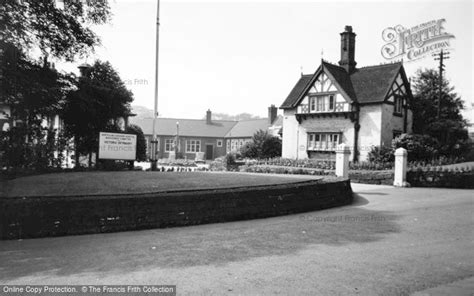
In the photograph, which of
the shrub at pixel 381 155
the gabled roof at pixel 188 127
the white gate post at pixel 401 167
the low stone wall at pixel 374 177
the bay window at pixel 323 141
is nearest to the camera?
the white gate post at pixel 401 167

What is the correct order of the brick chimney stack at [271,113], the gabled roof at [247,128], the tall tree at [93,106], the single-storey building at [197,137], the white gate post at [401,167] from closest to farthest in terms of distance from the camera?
the tall tree at [93,106] < the white gate post at [401,167] < the brick chimney stack at [271,113] < the gabled roof at [247,128] < the single-storey building at [197,137]

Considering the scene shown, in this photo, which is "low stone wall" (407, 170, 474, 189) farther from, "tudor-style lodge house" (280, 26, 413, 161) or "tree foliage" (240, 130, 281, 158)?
"tree foliage" (240, 130, 281, 158)

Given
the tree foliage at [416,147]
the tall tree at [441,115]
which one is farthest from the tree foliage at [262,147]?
the tall tree at [441,115]

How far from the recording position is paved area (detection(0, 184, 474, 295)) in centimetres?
514

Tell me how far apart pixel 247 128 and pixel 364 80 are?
28.6 meters

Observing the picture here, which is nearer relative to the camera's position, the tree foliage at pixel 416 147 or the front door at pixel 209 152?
the tree foliage at pixel 416 147

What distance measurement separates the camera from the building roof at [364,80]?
29.9 metres

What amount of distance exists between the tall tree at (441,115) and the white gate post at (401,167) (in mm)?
13713

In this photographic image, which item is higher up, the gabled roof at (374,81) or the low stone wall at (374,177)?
the gabled roof at (374,81)

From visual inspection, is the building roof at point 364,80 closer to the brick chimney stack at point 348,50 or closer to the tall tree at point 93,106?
the brick chimney stack at point 348,50

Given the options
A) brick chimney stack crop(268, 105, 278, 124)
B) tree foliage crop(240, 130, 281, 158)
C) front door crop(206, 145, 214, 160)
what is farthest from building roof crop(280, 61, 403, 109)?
front door crop(206, 145, 214, 160)

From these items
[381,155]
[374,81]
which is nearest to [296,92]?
[374,81]

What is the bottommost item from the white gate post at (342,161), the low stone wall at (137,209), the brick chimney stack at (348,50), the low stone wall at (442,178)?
the low stone wall at (137,209)

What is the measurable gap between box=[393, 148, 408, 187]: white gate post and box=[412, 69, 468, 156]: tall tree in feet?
45.0
